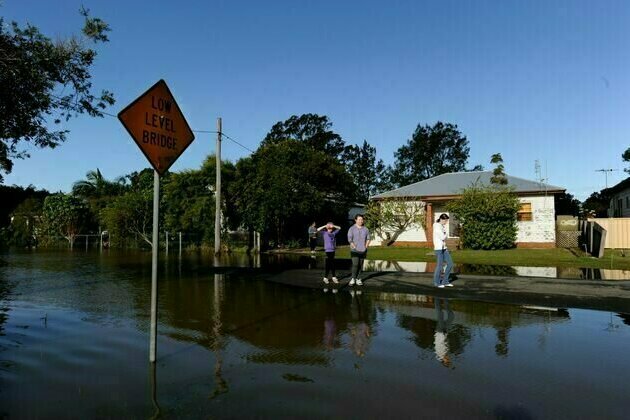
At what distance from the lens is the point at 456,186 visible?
1178 inches

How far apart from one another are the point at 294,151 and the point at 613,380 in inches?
1071

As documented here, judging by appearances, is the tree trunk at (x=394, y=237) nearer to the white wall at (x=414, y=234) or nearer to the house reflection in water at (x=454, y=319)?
the white wall at (x=414, y=234)

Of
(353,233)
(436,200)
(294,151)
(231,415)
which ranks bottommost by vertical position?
(231,415)

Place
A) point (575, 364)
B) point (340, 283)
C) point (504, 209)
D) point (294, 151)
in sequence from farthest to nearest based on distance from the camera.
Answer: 1. point (294, 151)
2. point (504, 209)
3. point (340, 283)
4. point (575, 364)

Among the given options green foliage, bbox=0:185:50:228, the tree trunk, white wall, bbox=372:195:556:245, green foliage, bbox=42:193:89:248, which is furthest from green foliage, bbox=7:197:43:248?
white wall, bbox=372:195:556:245

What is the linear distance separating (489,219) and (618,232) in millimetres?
6432

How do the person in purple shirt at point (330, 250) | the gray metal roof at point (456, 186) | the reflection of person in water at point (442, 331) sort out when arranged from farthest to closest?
the gray metal roof at point (456, 186) → the person in purple shirt at point (330, 250) → the reflection of person in water at point (442, 331)

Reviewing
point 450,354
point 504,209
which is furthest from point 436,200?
point 450,354

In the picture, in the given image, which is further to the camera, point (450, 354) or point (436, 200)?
point (436, 200)

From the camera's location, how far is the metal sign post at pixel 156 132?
478 centimetres

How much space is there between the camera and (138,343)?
238 inches

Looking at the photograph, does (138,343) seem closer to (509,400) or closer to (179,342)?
(179,342)

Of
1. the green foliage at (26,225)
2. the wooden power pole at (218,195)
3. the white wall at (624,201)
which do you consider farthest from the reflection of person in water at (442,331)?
the green foliage at (26,225)

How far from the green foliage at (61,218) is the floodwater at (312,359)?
2973 cm
